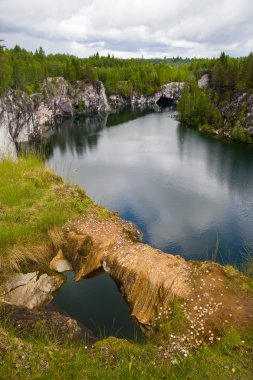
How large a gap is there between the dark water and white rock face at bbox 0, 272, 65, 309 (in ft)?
6.61

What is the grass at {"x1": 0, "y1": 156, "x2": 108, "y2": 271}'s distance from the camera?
582 inches

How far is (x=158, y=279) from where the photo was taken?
44.5 feet

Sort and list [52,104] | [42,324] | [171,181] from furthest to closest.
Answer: [52,104], [171,181], [42,324]

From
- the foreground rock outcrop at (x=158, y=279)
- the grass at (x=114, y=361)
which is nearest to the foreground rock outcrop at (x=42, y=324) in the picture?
the grass at (x=114, y=361)

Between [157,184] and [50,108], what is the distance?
209ft

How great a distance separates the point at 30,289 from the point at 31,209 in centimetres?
461

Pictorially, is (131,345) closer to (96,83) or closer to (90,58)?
(96,83)

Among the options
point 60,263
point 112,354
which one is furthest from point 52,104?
point 112,354

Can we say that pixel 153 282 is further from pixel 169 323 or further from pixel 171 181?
pixel 171 181

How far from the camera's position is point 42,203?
17891mm

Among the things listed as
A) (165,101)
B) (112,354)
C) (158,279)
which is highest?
(165,101)

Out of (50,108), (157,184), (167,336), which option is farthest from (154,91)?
(167,336)

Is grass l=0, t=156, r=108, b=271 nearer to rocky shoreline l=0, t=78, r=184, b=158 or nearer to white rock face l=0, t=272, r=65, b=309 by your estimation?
white rock face l=0, t=272, r=65, b=309

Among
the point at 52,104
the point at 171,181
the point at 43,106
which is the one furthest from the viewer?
the point at 52,104
